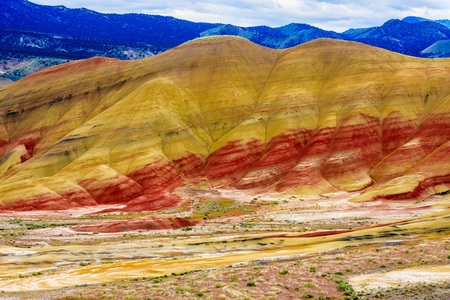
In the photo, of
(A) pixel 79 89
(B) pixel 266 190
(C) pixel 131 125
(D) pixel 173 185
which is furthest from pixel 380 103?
(A) pixel 79 89

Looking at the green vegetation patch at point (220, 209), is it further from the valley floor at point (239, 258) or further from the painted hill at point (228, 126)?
the painted hill at point (228, 126)

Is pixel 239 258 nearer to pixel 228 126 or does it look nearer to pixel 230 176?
pixel 230 176

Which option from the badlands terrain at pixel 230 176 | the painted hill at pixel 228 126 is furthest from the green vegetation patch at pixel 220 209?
the painted hill at pixel 228 126

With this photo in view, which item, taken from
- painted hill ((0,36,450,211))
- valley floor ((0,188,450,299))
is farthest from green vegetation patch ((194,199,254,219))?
painted hill ((0,36,450,211))

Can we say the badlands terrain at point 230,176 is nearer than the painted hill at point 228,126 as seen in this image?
Yes

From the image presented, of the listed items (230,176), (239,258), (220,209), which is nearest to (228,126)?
(230,176)

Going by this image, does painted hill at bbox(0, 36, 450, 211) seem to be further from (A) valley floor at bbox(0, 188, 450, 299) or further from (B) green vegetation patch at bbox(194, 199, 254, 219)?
(A) valley floor at bbox(0, 188, 450, 299)
